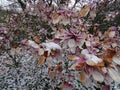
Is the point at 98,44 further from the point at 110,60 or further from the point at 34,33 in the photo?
the point at 34,33

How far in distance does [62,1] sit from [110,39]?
91.7 inches

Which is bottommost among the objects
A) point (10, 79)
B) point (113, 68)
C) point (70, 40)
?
point (10, 79)

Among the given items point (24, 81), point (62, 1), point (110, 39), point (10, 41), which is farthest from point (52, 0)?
point (110, 39)

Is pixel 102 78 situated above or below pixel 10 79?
above

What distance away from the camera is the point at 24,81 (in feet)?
15.6

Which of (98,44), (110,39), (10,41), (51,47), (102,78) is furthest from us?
(10,41)

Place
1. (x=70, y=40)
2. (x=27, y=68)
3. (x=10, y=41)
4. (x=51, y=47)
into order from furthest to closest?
(x=27, y=68) < (x=10, y=41) < (x=70, y=40) < (x=51, y=47)

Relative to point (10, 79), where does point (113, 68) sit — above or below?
above

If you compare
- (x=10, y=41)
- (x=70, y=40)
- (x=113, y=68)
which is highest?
(x=70, y=40)

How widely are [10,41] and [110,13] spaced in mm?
1586

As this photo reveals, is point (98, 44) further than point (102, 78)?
Yes

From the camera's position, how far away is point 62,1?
13.6 feet

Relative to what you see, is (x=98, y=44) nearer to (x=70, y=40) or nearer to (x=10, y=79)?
(x=70, y=40)

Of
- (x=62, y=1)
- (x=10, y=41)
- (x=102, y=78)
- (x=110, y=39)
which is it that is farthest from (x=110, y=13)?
(x=102, y=78)
